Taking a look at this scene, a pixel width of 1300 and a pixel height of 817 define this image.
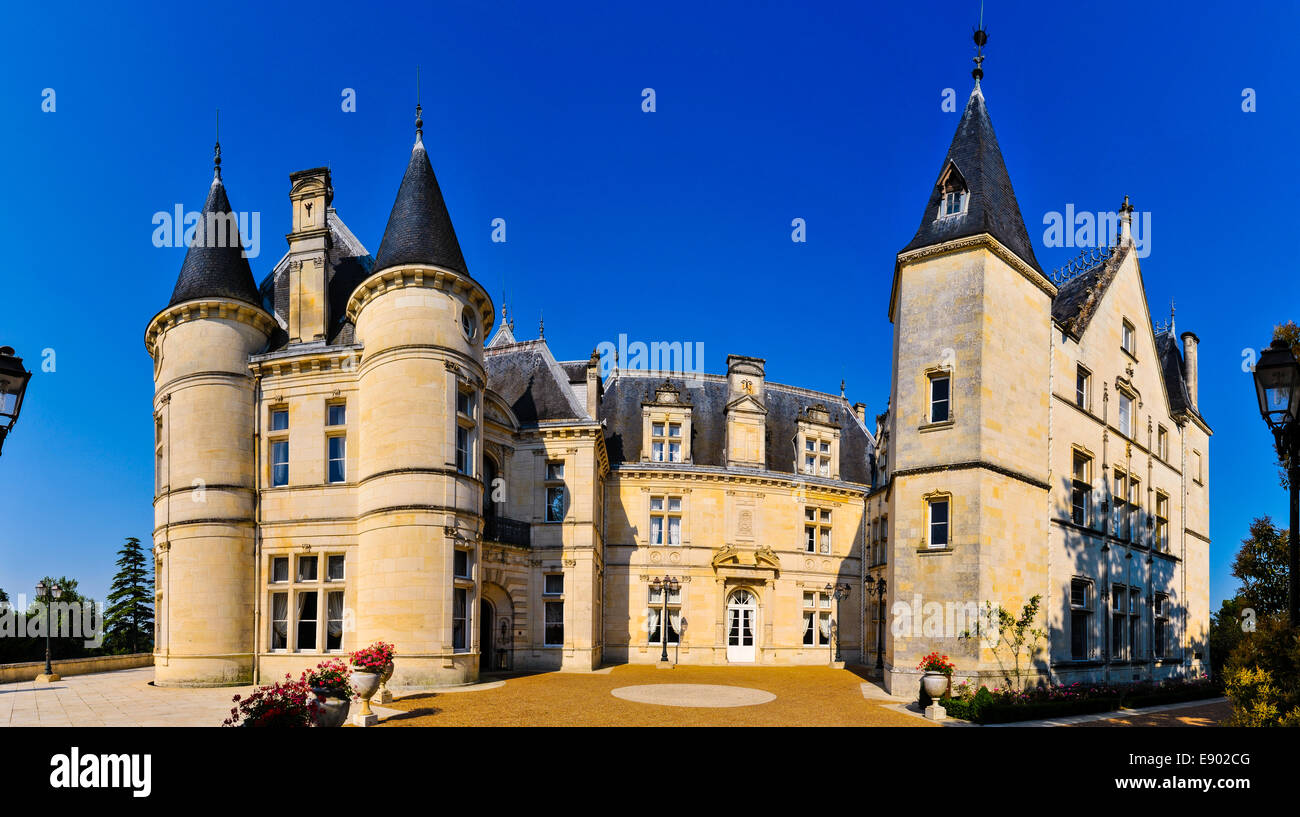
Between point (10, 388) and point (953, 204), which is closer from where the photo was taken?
point (10, 388)

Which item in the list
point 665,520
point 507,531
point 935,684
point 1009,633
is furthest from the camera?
point 665,520

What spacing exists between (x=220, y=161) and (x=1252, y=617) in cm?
3748

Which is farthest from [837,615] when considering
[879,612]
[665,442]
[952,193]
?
[952,193]

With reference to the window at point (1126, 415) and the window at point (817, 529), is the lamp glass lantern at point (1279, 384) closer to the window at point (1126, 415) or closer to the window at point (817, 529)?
the window at point (1126, 415)

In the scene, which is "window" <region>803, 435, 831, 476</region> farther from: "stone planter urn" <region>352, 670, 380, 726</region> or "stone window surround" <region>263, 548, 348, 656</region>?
"stone planter urn" <region>352, 670, 380, 726</region>

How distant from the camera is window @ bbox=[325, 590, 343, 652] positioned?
864 inches

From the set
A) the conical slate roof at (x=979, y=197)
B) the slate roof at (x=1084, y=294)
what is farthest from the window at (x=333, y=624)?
the slate roof at (x=1084, y=294)

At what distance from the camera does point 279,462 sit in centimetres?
2345

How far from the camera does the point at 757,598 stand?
35.1 meters

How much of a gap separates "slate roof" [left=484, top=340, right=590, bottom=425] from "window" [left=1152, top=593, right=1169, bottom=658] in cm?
2169

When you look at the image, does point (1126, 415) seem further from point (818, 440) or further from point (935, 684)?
point (935, 684)

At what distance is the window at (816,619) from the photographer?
36.2 meters

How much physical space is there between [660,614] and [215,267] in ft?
69.3
